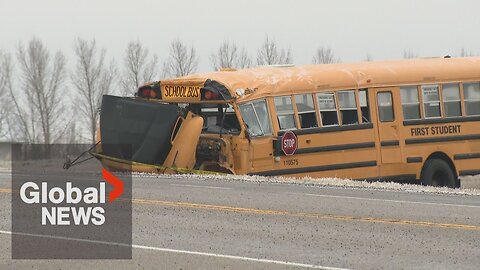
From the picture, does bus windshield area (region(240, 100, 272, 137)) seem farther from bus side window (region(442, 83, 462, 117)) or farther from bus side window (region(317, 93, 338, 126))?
bus side window (region(442, 83, 462, 117))

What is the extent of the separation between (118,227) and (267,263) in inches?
115

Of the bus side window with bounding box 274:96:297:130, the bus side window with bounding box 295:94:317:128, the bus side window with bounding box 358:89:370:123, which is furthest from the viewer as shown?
the bus side window with bounding box 358:89:370:123

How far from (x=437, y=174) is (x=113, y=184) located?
7.65 m

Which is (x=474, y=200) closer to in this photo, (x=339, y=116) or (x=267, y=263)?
(x=339, y=116)

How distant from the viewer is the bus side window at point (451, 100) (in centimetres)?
2148

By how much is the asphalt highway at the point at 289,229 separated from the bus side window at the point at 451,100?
15.8 ft

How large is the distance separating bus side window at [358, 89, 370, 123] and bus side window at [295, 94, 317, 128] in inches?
45.1

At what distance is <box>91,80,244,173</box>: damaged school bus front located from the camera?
19562 mm

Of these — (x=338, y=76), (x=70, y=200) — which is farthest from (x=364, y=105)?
(x=70, y=200)

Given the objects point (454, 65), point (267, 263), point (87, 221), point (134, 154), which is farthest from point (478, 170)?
point (267, 263)

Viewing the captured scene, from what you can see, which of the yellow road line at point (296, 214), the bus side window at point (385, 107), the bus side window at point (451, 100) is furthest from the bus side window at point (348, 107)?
the yellow road line at point (296, 214)

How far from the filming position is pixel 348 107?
20.5 m

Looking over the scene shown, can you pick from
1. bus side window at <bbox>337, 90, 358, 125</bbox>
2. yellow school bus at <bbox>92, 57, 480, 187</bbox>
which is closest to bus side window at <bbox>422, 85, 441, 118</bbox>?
yellow school bus at <bbox>92, 57, 480, 187</bbox>

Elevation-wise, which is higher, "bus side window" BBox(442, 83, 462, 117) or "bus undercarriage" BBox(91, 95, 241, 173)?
"bus side window" BBox(442, 83, 462, 117)
